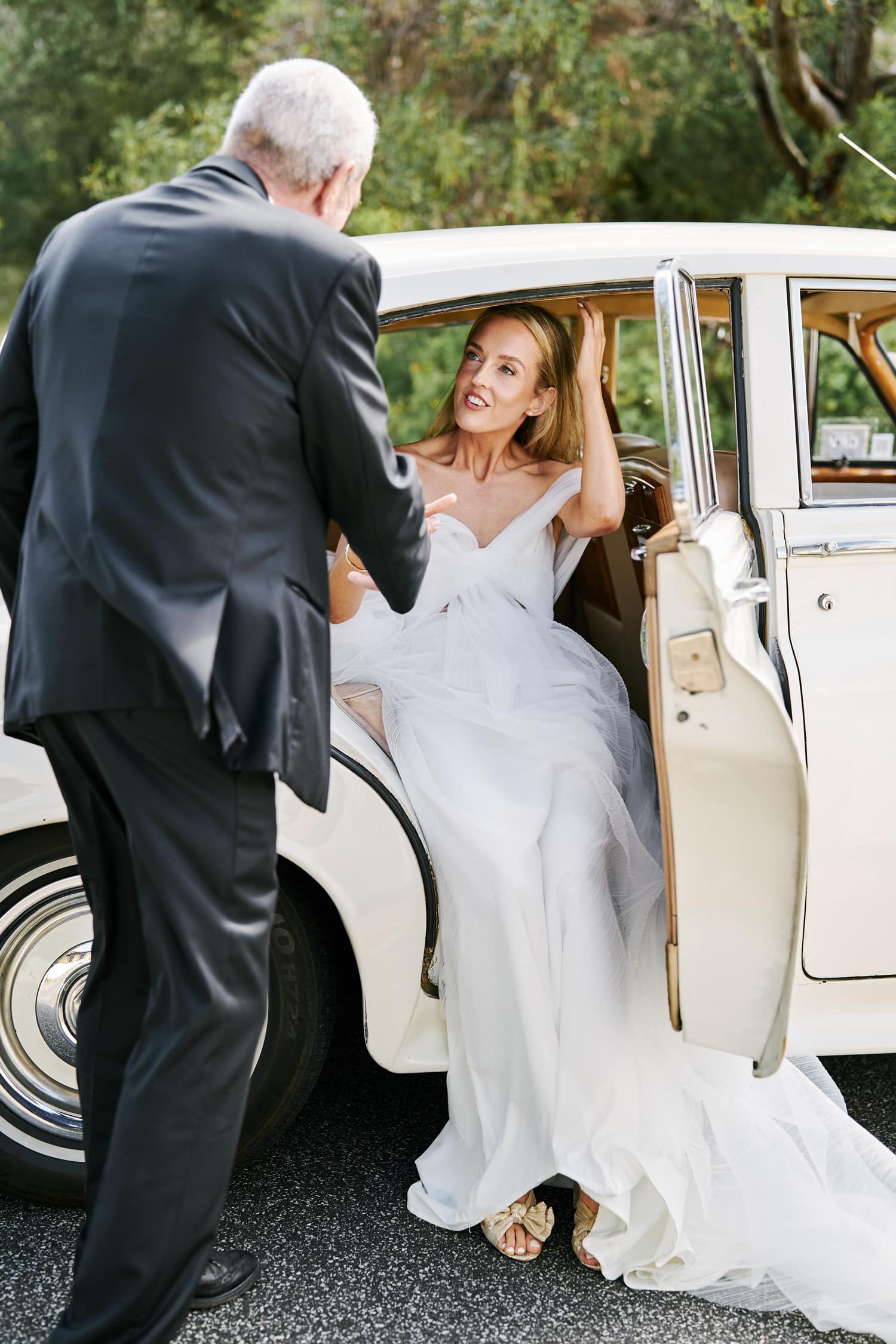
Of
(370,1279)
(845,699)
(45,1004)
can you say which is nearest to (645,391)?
(845,699)

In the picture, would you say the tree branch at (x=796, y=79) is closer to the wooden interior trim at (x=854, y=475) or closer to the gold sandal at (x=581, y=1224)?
the wooden interior trim at (x=854, y=475)

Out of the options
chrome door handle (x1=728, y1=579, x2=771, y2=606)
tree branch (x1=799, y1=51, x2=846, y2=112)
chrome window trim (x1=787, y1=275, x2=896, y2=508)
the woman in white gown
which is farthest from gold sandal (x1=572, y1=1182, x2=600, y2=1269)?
tree branch (x1=799, y1=51, x2=846, y2=112)

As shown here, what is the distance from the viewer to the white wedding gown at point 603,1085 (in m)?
2.35

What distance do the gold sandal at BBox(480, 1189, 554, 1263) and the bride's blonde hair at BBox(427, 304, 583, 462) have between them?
5.45 feet

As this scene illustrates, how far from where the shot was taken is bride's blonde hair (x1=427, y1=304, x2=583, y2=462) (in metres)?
2.94

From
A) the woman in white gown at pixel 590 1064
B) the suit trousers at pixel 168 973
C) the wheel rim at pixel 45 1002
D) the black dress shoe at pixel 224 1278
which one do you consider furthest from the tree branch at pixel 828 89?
the black dress shoe at pixel 224 1278

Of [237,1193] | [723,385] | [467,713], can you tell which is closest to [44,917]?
[237,1193]

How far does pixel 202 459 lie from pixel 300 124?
0.53 meters

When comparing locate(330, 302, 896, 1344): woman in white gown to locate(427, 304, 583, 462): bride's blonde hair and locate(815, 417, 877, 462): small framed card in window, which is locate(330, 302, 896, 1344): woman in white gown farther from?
locate(815, 417, 877, 462): small framed card in window

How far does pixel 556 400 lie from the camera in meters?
3.06

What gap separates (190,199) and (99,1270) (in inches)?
63.3

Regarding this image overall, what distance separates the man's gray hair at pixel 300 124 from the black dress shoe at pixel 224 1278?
1869 mm

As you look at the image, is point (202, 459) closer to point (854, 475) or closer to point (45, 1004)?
point (45, 1004)

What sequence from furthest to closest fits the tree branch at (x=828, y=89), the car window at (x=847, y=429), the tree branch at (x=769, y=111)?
the tree branch at (x=828, y=89) < the tree branch at (x=769, y=111) < the car window at (x=847, y=429)
